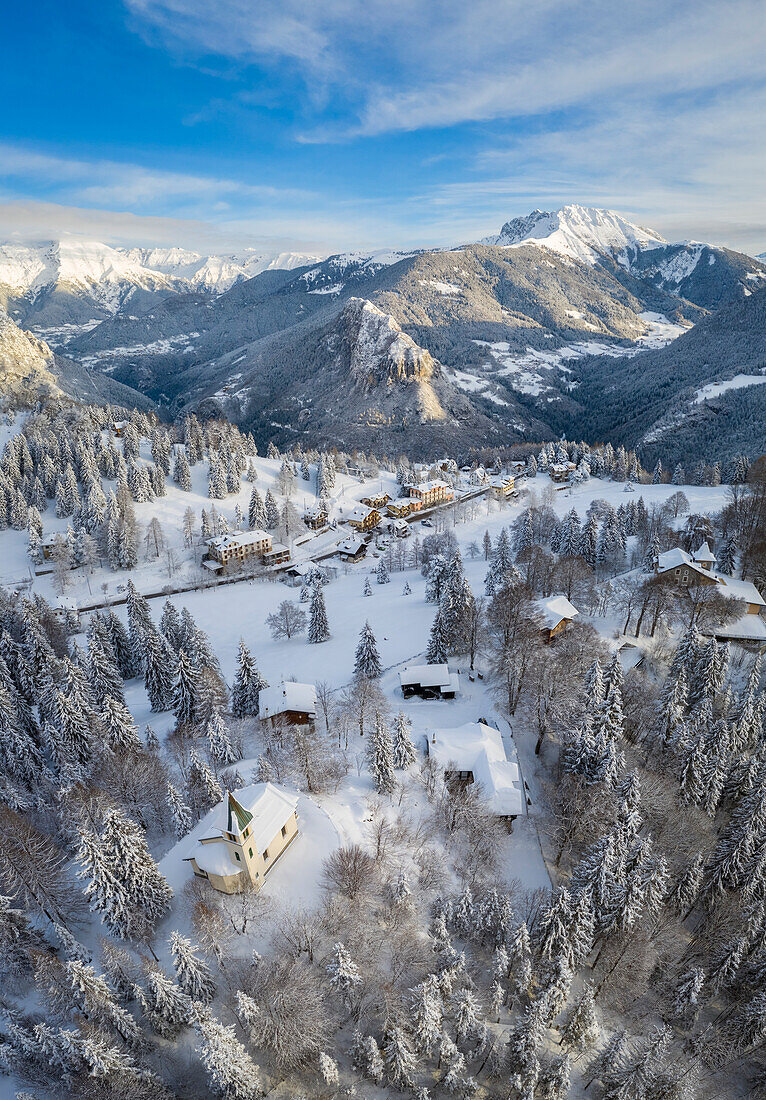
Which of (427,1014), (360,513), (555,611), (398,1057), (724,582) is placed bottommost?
(398,1057)

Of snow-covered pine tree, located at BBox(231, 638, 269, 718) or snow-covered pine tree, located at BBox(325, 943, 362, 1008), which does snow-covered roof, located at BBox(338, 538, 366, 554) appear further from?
snow-covered pine tree, located at BBox(325, 943, 362, 1008)

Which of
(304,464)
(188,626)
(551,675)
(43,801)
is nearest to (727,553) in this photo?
(551,675)

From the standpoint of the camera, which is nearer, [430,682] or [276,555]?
[430,682]

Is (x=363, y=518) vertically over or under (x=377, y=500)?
under

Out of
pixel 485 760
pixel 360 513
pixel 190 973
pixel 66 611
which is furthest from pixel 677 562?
pixel 360 513

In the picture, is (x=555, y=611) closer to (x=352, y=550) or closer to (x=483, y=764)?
(x=483, y=764)

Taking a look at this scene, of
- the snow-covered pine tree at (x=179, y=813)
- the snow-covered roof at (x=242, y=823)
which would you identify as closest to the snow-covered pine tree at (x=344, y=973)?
the snow-covered roof at (x=242, y=823)

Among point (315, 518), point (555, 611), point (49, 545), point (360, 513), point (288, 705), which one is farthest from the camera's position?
point (360, 513)

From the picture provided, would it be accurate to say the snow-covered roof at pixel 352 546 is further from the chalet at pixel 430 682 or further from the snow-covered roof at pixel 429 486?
the chalet at pixel 430 682
